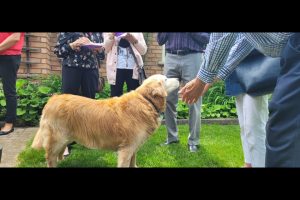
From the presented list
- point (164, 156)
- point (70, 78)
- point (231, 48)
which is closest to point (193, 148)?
point (164, 156)

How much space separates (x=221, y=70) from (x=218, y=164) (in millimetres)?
2596

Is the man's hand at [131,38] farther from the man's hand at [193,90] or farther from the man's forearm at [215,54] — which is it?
the man's forearm at [215,54]

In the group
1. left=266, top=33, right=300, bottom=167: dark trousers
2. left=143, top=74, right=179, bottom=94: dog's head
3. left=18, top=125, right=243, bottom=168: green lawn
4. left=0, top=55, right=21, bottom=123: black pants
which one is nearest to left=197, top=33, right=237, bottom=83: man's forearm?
left=266, top=33, right=300, bottom=167: dark trousers

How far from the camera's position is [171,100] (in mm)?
5656

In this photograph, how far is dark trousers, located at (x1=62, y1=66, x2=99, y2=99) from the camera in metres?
5.03

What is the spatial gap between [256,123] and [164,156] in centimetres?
202

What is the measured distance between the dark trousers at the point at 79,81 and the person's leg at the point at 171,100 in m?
1.04

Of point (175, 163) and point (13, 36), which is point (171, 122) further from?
point (13, 36)

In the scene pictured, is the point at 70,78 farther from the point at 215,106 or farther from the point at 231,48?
the point at 215,106

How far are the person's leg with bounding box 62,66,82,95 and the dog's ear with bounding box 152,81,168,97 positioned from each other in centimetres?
125

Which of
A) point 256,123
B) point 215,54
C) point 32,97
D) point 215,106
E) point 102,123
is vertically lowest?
point 215,106

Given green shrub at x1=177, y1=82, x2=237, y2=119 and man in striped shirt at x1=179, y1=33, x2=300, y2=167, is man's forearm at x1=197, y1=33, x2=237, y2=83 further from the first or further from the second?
green shrub at x1=177, y1=82, x2=237, y2=119
